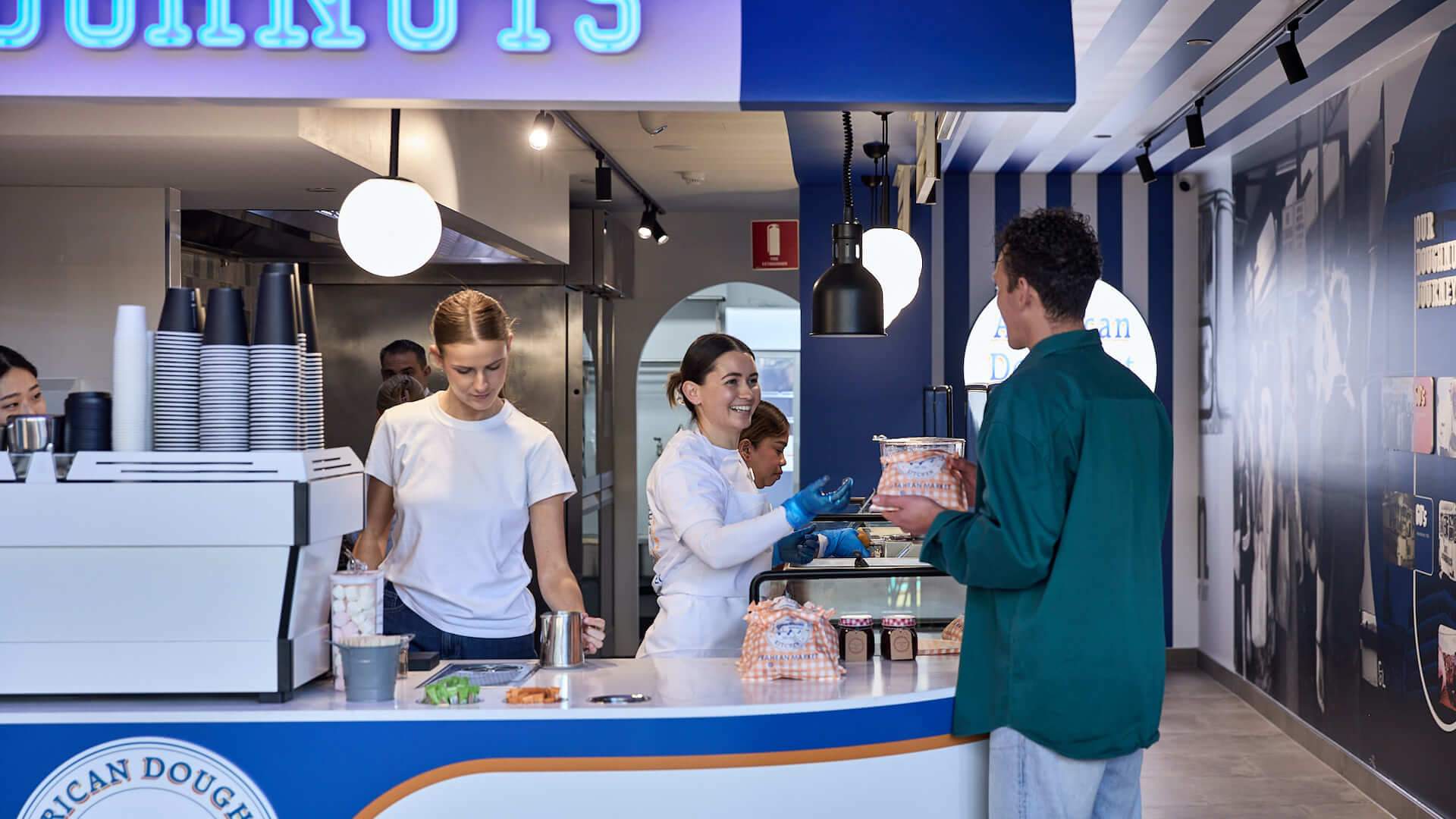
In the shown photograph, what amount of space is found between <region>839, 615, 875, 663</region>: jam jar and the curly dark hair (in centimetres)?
88

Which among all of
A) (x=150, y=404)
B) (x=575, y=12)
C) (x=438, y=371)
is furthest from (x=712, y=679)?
(x=438, y=371)

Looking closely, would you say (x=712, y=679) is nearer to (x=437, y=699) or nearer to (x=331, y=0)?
(x=437, y=699)

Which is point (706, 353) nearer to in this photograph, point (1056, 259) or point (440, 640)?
point (440, 640)

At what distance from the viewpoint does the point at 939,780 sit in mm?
2742

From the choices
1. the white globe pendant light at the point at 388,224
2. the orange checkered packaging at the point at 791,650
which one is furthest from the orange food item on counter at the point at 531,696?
the white globe pendant light at the point at 388,224

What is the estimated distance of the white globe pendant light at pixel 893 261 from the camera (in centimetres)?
544

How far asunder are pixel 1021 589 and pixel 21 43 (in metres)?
2.35

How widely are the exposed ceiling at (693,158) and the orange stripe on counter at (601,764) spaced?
411 cm

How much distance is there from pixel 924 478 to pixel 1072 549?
330mm

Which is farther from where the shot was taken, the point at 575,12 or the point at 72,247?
the point at 72,247

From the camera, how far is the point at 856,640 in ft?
10.1

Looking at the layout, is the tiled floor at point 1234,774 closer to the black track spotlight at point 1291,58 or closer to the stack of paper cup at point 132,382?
the black track spotlight at point 1291,58

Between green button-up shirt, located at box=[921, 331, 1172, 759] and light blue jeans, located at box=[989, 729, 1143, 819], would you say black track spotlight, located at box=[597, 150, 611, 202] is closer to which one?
green button-up shirt, located at box=[921, 331, 1172, 759]

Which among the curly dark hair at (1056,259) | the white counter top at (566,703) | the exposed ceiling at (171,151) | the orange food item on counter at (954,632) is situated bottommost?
the white counter top at (566,703)
